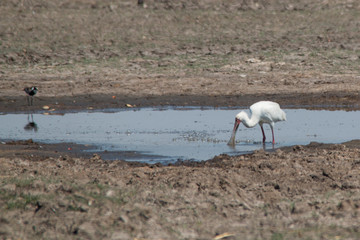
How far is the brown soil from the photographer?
6566 mm

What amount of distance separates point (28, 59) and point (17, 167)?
46.5 feet

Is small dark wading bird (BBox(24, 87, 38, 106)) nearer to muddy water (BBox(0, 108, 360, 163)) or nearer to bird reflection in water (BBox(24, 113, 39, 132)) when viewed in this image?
muddy water (BBox(0, 108, 360, 163))

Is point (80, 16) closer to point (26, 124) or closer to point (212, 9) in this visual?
point (212, 9)

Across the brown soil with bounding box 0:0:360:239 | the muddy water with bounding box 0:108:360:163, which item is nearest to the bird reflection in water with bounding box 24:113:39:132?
the muddy water with bounding box 0:108:360:163

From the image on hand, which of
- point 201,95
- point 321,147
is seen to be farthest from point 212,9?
point 321,147

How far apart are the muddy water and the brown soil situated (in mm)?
941

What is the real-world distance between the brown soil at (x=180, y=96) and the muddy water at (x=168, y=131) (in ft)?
3.09

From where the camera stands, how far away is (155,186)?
788 centimetres

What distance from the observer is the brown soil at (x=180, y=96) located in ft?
21.5

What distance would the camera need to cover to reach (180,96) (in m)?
19.5

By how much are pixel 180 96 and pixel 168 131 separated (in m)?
5.65

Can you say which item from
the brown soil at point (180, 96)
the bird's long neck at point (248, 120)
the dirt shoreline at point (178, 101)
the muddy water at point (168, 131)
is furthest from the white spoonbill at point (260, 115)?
the dirt shoreline at point (178, 101)

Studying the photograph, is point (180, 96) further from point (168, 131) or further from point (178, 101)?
point (168, 131)

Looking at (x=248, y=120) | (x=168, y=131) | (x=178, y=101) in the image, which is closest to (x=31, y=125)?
(x=168, y=131)
